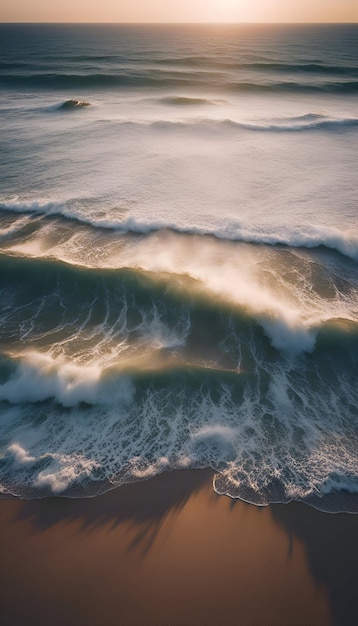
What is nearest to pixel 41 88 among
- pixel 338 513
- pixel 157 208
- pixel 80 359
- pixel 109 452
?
pixel 157 208

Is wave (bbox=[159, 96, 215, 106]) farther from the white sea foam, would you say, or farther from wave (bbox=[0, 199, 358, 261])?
the white sea foam

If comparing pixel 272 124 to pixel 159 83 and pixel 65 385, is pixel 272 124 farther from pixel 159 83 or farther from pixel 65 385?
pixel 65 385

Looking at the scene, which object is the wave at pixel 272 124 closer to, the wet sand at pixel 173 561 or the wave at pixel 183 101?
the wave at pixel 183 101

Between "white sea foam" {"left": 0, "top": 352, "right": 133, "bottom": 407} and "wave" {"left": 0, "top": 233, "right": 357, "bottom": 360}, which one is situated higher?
"wave" {"left": 0, "top": 233, "right": 357, "bottom": 360}

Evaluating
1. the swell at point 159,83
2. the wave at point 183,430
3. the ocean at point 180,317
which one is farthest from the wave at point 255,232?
the swell at point 159,83

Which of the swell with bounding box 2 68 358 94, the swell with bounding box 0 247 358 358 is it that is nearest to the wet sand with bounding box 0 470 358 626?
the swell with bounding box 0 247 358 358

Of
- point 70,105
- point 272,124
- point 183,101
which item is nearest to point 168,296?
point 272,124
